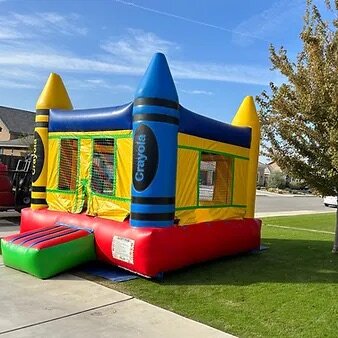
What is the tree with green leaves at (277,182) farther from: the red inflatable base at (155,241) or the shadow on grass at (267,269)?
the red inflatable base at (155,241)

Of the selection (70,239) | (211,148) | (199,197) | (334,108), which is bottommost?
(70,239)

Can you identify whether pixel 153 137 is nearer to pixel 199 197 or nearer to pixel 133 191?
pixel 133 191

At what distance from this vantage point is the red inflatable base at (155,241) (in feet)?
19.9

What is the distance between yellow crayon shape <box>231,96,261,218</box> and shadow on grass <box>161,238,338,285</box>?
106 centimetres

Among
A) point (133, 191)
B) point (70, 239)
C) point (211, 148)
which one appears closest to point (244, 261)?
point (211, 148)

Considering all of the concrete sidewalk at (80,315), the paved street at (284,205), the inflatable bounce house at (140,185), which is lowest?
the concrete sidewalk at (80,315)

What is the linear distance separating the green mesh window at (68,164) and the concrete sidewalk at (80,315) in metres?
2.46

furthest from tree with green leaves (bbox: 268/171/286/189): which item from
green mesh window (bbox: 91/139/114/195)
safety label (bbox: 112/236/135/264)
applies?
safety label (bbox: 112/236/135/264)

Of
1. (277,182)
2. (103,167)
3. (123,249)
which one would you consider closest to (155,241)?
(123,249)

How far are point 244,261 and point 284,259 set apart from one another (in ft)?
2.83

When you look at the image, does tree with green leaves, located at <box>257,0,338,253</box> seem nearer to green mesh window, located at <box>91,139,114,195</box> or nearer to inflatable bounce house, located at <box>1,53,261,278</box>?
inflatable bounce house, located at <box>1,53,261,278</box>

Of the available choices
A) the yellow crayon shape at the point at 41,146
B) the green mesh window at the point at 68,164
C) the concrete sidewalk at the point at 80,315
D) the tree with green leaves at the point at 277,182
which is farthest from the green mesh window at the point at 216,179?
the tree with green leaves at the point at 277,182

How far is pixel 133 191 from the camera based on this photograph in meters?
6.33

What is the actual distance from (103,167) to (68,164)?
1045 millimetres
